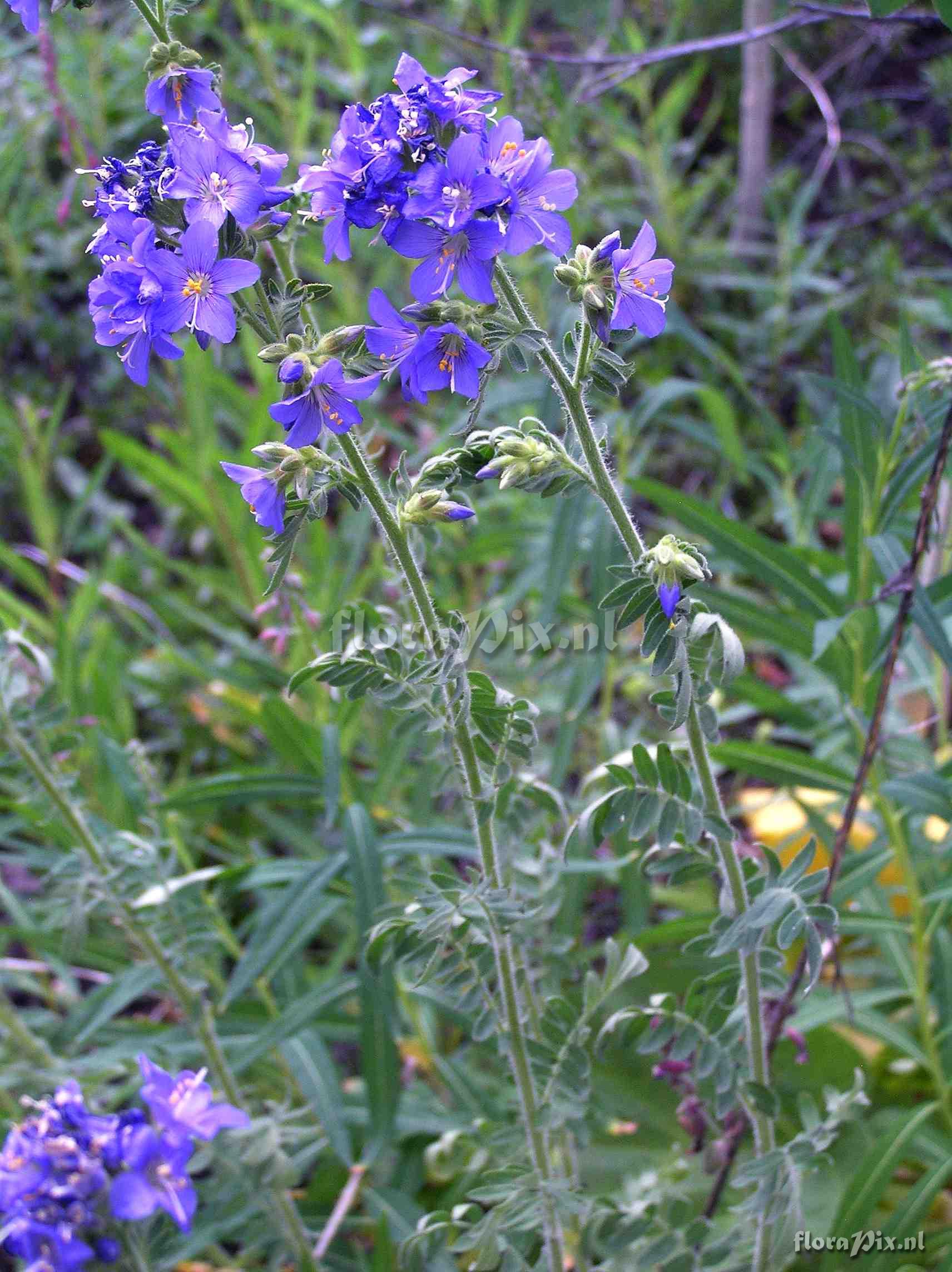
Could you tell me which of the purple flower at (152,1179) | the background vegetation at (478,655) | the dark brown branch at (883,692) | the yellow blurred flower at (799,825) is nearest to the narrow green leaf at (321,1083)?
the background vegetation at (478,655)

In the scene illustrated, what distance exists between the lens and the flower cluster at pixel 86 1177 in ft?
3.55

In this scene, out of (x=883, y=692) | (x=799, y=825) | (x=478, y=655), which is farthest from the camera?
(x=799, y=825)

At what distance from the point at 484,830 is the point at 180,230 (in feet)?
2.41

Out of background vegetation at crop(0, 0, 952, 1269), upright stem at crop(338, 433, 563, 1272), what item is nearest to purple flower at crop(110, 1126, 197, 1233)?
background vegetation at crop(0, 0, 952, 1269)

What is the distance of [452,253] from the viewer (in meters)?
1.06

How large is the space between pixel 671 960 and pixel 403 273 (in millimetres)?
2419

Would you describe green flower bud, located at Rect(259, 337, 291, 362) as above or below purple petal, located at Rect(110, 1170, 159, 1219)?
above

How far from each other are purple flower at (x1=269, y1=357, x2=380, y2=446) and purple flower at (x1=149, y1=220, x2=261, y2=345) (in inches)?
3.3

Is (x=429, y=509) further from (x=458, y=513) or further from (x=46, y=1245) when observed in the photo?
(x=46, y=1245)

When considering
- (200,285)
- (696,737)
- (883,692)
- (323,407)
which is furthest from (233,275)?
(883,692)

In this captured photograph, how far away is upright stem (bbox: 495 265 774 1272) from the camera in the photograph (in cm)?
112

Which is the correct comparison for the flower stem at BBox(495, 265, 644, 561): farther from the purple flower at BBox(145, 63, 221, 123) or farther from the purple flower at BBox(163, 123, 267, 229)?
the purple flower at BBox(145, 63, 221, 123)

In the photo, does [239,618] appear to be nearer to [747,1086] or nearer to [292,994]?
[292,994]

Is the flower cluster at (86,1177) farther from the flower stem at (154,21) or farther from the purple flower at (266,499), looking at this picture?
the flower stem at (154,21)
